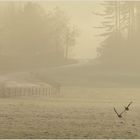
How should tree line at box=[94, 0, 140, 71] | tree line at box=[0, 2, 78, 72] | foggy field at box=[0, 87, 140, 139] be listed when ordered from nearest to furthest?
foggy field at box=[0, 87, 140, 139] → tree line at box=[94, 0, 140, 71] → tree line at box=[0, 2, 78, 72]

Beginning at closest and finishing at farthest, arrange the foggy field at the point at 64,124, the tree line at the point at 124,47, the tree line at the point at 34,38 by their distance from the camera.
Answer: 1. the foggy field at the point at 64,124
2. the tree line at the point at 124,47
3. the tree line at the point at 34,38

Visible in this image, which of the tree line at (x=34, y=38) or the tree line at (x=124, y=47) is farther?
the tree line at (x=34, y=38)

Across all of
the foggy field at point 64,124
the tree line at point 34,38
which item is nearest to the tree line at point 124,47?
the tree line at point 34,38

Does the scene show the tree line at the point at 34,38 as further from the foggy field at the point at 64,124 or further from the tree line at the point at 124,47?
the foggy field at the point at 64,124

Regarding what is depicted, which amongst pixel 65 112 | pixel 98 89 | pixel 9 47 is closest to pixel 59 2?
pixel 9 47

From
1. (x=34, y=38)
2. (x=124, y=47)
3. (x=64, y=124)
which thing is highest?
Result: (x=34, y=38)

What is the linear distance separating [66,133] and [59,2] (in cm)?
12819

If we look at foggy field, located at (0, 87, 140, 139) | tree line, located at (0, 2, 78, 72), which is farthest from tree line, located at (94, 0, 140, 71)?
foggy field, located at (0, 87, 140, 139)

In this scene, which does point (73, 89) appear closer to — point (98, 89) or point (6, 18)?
point (98, 89)

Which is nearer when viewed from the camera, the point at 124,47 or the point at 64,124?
the point at 64,124

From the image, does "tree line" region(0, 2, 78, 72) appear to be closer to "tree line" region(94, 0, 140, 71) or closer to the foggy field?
"tree line" region(94, 0, 140, 71)

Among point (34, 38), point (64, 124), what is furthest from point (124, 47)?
point (64, 124)

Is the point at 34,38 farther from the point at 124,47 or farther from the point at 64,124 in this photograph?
the point at 64,124

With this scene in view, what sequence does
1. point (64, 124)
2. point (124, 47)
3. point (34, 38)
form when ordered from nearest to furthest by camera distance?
point (64, 124), point (124, 47), point (34, 38)
